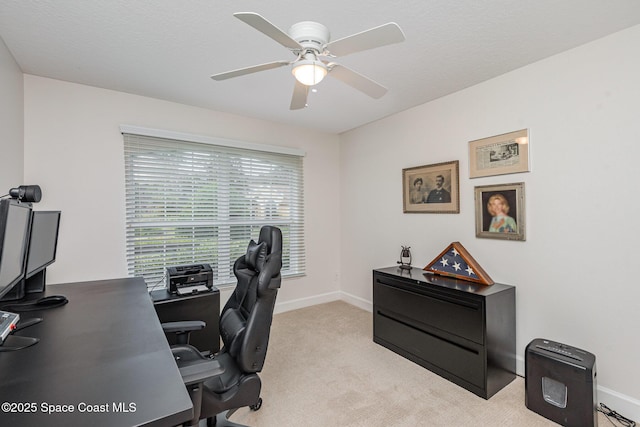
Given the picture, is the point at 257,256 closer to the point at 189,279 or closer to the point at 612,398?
the point at 189,279

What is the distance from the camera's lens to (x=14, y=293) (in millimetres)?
1837

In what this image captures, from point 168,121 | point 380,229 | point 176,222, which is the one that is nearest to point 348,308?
point 380,229

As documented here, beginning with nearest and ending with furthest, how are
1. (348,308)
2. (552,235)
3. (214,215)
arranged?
(552,235) < (214,215) < (348,308)

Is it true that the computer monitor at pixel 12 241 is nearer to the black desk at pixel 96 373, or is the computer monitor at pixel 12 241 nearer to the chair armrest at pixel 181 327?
the black desk at pixel 96 373

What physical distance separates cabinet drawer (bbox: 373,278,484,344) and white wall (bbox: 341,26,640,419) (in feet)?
1.91

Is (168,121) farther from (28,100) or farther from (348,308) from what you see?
(348,308)

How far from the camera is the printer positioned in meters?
2.78

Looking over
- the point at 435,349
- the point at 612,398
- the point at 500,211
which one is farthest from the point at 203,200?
the point at 612,398

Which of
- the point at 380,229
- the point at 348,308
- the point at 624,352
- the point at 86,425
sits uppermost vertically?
the point at 380,229

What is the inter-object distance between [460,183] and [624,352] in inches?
66.8

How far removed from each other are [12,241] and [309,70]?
1.62 metres

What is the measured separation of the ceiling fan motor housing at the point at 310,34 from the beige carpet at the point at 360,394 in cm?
225

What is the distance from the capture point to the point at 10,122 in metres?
2.21

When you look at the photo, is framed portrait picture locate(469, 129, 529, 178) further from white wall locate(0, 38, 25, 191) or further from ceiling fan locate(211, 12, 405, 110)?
white wall locate(0, 38, 25, 191)
